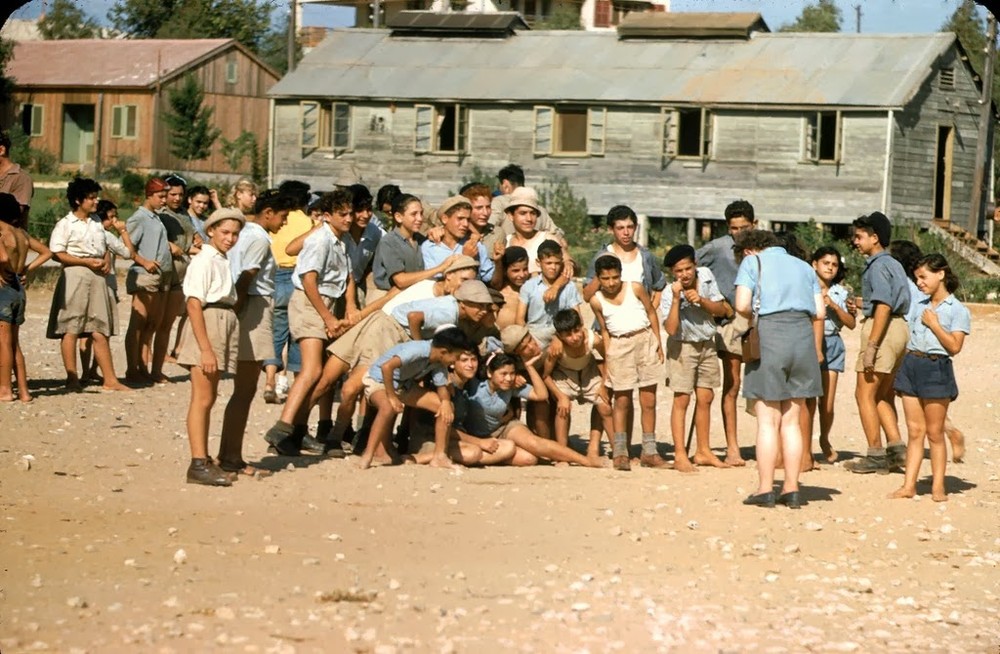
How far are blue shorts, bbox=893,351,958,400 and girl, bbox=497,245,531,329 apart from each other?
9.49ft

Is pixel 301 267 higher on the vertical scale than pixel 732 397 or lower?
higher

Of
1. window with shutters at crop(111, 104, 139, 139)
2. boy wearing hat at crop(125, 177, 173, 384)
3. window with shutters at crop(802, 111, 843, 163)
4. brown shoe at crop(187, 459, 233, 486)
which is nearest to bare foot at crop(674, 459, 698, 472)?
brown shoe at crop(187, 459, 233, 486)

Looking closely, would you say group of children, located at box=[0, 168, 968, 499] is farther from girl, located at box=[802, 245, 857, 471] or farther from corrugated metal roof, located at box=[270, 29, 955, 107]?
corrugated metal roof, located at box=[270, 29, 955, 107]

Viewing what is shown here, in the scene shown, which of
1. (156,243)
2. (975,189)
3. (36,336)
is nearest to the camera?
(156,243)

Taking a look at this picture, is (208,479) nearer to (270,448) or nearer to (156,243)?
(270,448)

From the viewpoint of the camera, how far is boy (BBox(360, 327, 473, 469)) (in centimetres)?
1171

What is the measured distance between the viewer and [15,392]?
14375 millimetres

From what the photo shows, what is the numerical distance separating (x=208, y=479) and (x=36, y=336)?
33.1ft

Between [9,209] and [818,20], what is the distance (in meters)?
58.2

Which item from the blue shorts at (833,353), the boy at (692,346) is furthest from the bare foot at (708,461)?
the blue shorts at (833,353)

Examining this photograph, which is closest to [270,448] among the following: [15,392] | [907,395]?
[15,392]

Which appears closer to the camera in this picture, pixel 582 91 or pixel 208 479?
pixel 208 479

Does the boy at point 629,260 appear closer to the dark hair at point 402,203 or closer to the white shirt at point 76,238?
the dark hair at point 402,203

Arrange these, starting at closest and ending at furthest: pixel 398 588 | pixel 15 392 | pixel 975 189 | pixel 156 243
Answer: pixel 398 588, pixel 15 392, pixel 156 243, pixel 975 189
